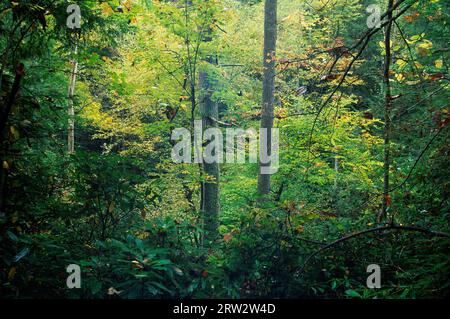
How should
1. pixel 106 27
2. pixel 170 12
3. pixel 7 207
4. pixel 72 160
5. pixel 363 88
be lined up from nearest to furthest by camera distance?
pixel 7 207
pixel 72 160
pixel 106 27
pixel 170 12
pixel 363 88

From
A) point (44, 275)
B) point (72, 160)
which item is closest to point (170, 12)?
point (72, 160)

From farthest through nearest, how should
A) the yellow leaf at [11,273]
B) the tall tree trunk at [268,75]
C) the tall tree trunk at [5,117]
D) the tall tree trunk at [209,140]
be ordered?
the tall tree trunk at [209,140] → the tall tree trunk at [268,75] → the tall tree trunk at [5,117] → the yellow leaf at [11,273]

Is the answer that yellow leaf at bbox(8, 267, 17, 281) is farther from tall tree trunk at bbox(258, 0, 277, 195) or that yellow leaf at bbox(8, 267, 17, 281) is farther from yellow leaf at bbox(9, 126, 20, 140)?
tall tree trunk at bbox(258, 0, 277, 195)

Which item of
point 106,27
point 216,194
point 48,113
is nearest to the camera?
point 48,113

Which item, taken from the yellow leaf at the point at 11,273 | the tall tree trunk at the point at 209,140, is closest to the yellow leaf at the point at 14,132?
the yellow leaf at the point at 11,273

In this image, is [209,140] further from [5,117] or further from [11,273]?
[11,273]

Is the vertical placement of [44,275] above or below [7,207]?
below

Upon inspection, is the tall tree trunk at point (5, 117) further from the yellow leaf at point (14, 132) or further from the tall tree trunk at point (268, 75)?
the tall tree trunk at point (268, 75)

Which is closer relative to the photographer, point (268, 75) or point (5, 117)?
point (5, 117)

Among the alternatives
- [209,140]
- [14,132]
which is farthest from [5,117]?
[209,140]

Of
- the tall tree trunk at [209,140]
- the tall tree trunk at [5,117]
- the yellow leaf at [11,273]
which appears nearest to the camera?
the yellow leaf at [11,273]

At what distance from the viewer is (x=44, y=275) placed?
306cm
